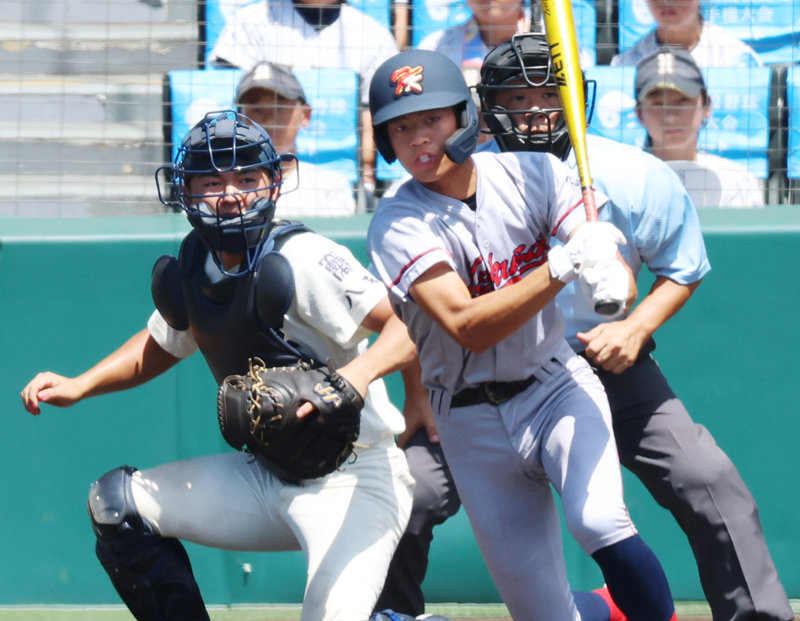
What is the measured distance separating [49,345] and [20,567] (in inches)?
33.2

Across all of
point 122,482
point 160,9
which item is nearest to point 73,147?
point 160,9

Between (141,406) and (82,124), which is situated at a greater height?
(82,124)

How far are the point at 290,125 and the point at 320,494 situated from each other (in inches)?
85.5

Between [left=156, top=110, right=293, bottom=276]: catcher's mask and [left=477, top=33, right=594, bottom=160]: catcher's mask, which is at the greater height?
[left=477, top=33, right=594, bottom=160]: catcher's mask

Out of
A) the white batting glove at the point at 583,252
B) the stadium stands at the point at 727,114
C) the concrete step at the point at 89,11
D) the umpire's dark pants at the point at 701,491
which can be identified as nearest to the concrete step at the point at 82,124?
the concrete step at the point at 89,11

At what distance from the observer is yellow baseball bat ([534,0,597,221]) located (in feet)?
10.2

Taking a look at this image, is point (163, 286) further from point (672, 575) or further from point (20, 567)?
point (672, 575)

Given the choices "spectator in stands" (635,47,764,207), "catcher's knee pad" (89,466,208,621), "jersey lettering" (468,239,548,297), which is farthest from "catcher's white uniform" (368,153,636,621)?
"spectator in stands" (635,47,764,207)

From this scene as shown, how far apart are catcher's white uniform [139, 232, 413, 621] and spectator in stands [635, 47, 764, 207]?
2.04 meters

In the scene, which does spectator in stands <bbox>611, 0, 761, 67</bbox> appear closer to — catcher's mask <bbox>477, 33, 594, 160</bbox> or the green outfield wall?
the green outfield wall

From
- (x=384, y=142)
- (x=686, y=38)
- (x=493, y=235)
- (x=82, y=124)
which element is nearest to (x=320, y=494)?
(x=493, y=235)

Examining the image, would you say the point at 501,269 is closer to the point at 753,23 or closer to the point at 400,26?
the point at 400,26

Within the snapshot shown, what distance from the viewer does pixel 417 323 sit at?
324 cm

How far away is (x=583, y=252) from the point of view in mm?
2693
